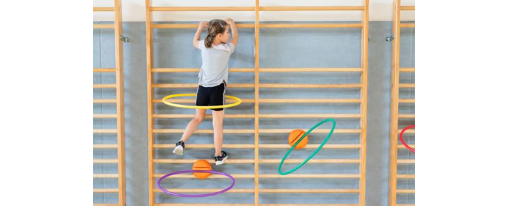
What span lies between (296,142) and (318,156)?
1.31ft

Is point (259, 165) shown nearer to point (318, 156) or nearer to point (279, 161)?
point (279, 161)

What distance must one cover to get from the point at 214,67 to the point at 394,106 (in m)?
1.60

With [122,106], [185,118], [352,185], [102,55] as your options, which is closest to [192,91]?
[185,118]

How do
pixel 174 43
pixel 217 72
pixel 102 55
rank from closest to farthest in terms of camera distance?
pixel 102 55 → pixel 217 72 → pixel 174 43

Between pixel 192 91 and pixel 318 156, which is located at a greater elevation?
pixel 192 91

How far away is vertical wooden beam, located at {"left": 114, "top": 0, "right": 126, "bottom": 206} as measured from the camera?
10.9 ft

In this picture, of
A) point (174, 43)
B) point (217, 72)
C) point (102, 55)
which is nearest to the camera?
point (102, 55)

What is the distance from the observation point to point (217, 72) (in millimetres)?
3316

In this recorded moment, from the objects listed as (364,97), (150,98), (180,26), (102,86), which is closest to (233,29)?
(180,26)

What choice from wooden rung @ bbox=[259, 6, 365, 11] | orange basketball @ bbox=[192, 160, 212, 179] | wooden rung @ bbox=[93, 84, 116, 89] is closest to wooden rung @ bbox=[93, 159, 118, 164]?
wooden rung @ bbox=[93, 84, 116, 89]

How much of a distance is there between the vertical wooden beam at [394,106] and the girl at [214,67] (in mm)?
1367

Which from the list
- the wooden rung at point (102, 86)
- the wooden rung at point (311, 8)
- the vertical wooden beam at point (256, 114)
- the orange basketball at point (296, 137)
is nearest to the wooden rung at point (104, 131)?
the wooden rung at point (102, 86)

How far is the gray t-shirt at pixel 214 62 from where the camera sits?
10.8ft

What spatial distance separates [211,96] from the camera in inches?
131
